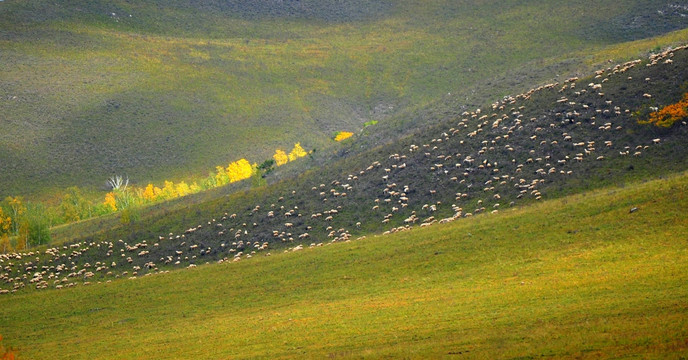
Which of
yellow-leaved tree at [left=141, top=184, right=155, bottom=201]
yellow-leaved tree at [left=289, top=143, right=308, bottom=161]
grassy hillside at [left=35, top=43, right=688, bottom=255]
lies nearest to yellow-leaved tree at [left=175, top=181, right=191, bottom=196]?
yellow-leaved tree at [left=141, top=184, right=155, bottom=201]

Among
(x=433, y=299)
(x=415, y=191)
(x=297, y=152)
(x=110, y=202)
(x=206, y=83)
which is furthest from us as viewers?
(x=206, y=83)

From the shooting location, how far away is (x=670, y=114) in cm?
4800

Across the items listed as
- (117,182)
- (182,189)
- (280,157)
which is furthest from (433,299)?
(117,182)

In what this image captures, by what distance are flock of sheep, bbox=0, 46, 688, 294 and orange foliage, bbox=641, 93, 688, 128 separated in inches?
54.7

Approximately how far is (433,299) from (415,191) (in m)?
26.7

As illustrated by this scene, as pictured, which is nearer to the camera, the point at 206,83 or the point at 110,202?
the point at 110,202

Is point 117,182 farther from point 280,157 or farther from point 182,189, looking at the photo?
point 280,157

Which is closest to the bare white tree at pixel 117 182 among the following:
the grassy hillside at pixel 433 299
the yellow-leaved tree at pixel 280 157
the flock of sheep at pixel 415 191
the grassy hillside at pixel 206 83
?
the grassy hillside at pixel 206 83

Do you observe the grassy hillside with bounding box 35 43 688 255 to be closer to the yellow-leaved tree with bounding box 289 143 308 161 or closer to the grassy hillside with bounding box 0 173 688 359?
the grassy hillside with bounding box 0 173 688 359

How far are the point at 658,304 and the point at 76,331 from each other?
105 ft

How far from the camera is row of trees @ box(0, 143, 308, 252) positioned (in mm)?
82688

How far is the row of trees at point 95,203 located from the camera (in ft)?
271

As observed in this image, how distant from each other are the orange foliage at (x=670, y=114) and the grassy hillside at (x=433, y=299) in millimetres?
10961

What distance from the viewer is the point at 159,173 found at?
142m
